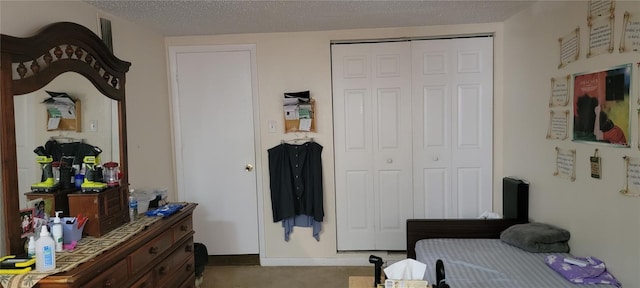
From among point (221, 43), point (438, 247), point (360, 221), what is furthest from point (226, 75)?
point (438, 247)

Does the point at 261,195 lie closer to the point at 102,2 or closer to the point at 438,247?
the point at 438,247

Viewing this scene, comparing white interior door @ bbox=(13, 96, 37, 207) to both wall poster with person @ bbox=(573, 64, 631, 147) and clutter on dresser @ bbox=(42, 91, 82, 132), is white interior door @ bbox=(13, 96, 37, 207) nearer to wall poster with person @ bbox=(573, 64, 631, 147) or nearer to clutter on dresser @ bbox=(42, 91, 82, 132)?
clutter on dresser @ bbox=(42, 91, 82, 132)

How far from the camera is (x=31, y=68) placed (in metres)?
2.02

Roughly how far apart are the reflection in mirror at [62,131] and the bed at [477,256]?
2122 mm

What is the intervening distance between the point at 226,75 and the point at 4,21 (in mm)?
1927

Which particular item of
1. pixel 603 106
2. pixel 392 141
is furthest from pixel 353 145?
pixel 603 106

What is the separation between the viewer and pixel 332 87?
12.4 ft

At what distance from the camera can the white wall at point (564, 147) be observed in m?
2.13

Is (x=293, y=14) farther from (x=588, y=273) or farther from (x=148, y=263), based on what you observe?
(x=588, y=273)

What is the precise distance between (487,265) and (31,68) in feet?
8.73

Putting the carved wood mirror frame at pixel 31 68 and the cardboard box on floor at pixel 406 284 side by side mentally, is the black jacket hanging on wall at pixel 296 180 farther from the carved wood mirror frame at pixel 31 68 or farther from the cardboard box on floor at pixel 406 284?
the cardboard box on floor at pixel 406 284

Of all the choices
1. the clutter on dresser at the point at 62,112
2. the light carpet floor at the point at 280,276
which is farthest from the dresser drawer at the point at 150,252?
the light carpet floor at the point at 280,276

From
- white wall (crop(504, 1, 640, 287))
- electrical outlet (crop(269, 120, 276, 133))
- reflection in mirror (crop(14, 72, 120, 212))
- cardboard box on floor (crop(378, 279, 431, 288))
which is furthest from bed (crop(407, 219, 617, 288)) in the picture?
reflection in mirror (crop(14, 72, 120, 212))

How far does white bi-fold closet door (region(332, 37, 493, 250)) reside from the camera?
369 cm
